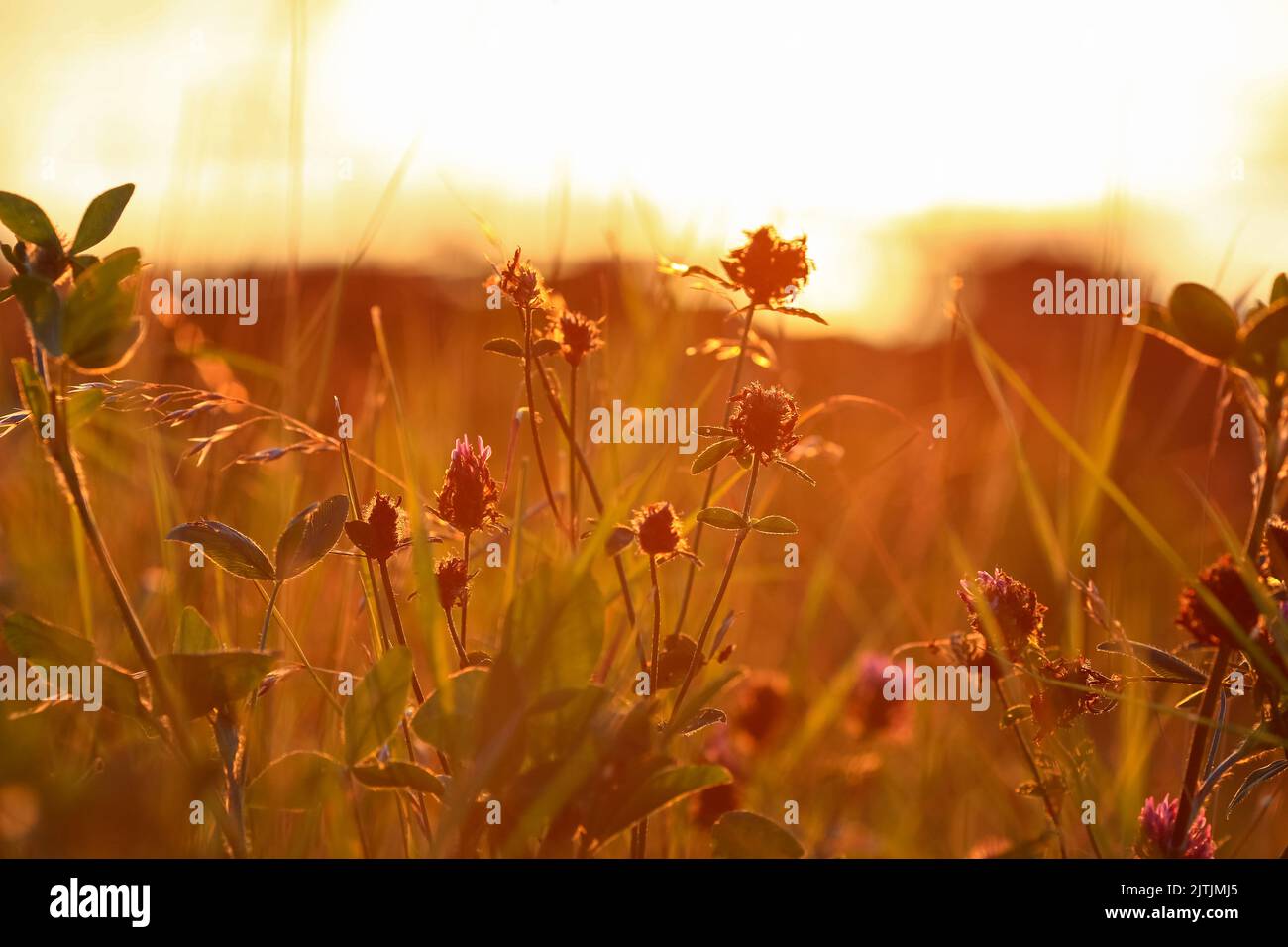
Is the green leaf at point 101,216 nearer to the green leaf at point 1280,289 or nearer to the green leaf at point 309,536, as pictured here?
the green leaf at point 309,536

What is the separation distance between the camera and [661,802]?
3.16 feet

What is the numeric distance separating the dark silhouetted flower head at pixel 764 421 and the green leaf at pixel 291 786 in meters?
0.56

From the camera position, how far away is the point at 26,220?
3.42ft

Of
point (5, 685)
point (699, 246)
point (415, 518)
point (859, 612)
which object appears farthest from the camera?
point (859, 612)

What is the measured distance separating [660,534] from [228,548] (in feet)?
1.54

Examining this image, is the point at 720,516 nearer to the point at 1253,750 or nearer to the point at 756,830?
the point at 756,830

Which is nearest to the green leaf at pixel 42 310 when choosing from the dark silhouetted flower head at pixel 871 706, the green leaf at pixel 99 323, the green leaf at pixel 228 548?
the green leaf at pixel 99 323

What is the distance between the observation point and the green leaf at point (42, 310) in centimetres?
94

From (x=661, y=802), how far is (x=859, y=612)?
2.40 m

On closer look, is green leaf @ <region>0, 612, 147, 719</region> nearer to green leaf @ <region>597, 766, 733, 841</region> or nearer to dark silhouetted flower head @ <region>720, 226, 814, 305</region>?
green leaf @ <region>597, 766, 733, 841</region>

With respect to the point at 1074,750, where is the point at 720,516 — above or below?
above

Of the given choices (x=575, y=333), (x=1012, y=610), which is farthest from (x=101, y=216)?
(x=1012, y=610)
